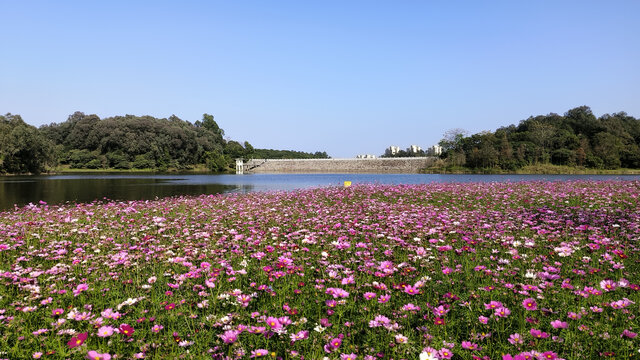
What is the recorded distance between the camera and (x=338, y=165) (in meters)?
116

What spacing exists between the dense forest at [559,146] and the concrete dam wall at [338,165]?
13.3m

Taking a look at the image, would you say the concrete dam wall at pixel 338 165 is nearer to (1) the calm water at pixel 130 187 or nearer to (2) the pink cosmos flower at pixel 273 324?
(1) the calm water at pixel 130 187

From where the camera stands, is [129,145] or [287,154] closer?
[129,145]

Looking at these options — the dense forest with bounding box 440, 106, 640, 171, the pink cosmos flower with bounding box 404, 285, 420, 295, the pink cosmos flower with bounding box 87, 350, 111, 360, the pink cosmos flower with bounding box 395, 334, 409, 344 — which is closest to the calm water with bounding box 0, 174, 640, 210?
the pink cosmos flower with bounding box 87, 350, 111, 360

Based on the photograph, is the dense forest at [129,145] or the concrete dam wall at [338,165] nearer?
the dense forest at [129,145]

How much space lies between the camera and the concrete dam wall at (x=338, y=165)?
332 ft

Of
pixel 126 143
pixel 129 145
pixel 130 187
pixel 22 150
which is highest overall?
pixel 126 143

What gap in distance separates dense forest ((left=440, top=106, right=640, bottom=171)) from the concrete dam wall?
43.6 ft

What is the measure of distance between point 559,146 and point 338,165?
208 ft

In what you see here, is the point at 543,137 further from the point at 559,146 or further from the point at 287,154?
the point at 287,154

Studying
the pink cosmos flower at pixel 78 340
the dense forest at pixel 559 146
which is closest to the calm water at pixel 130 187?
the pink cosmos flower at pixel 78 340

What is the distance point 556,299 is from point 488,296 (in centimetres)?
59

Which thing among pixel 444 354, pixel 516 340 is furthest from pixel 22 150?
pixel 516 340

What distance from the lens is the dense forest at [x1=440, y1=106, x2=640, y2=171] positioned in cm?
6531
